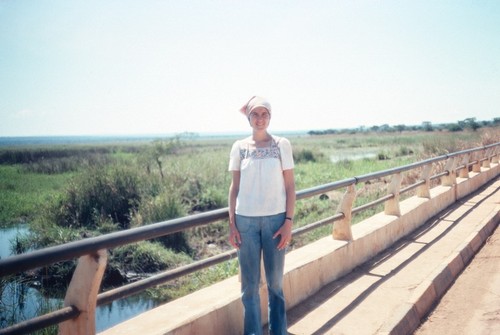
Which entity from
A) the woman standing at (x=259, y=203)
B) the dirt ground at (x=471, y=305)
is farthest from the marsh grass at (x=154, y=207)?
the woman standing at (x=259, y=203)

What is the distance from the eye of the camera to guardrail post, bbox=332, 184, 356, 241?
528cm

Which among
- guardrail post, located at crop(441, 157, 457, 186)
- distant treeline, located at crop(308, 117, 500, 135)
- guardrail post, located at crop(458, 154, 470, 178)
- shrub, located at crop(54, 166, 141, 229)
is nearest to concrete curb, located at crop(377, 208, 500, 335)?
guardrail post, located at crop(441, 157, 457, 186)

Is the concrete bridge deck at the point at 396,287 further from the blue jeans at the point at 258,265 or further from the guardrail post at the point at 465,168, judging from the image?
the guardrail post at the point at 465,168

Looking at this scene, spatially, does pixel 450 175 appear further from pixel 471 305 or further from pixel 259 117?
pixel 259 117

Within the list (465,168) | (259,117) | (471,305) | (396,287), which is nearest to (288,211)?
(259,117)

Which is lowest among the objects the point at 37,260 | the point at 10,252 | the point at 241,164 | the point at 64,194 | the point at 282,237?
the point at 10,252

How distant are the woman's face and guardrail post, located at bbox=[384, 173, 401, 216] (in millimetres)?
4318

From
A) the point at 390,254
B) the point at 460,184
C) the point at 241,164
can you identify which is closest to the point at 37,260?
the point at 241,164

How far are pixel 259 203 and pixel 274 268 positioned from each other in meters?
0.51

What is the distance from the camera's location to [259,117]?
9.88ft

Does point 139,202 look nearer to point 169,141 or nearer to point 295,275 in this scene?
point 169,141

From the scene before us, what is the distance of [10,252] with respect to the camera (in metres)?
12.6

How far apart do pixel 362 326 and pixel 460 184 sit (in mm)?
8154

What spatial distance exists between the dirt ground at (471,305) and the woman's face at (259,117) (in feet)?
8.44
